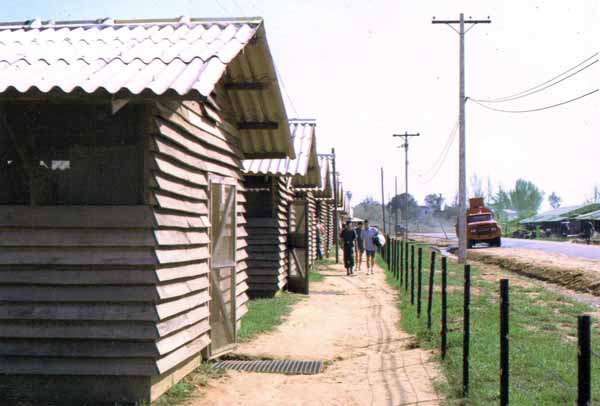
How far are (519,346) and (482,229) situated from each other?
112 ft

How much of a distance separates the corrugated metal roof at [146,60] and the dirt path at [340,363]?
3.08 m

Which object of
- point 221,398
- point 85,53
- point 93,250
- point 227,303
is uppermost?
point 85,53

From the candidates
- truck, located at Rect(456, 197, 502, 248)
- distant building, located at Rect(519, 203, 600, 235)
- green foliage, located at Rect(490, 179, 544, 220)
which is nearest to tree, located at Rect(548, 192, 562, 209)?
green foliage, located at Rect(490, 179, 544, 220)

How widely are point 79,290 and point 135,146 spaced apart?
139 centimetres

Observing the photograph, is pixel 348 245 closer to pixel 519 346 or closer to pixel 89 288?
pixel 519 346

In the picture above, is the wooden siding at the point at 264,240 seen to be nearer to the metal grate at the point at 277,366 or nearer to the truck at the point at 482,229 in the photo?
the metal grate at the point at 277,366

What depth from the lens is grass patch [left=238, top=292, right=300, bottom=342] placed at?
414 inches

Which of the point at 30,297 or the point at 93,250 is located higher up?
the point at 93,250

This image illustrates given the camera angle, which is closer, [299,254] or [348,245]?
[299,254]

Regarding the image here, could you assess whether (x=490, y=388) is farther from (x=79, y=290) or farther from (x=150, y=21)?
(x=150, y=21)

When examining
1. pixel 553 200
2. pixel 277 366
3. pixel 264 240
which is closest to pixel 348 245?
pixel 264 240

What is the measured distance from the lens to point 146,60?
6.28 meters

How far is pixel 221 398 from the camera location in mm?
6742

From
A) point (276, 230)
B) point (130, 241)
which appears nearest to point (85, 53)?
point (130, 241)
